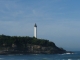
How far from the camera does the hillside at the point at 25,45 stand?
333ft

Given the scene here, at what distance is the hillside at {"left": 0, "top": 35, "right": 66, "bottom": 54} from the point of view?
4002 inches

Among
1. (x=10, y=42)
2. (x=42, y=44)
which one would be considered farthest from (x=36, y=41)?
(x=10, y=42)

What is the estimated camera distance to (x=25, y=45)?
106188 millimetres

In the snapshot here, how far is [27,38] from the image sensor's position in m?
113

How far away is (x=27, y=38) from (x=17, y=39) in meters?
5.55

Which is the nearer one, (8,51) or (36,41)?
(8,51)

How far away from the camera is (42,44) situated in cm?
10850

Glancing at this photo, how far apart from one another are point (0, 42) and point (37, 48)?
48.0 ft

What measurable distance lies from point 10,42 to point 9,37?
8.28 metres

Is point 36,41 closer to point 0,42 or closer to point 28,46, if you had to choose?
point 28,46

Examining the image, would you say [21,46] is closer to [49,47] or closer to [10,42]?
[10,42]

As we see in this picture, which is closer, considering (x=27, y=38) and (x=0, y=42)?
(x=0, y=42)

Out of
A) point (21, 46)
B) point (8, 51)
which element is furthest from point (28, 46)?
point (8, 51)

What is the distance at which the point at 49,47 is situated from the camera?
108 meters
